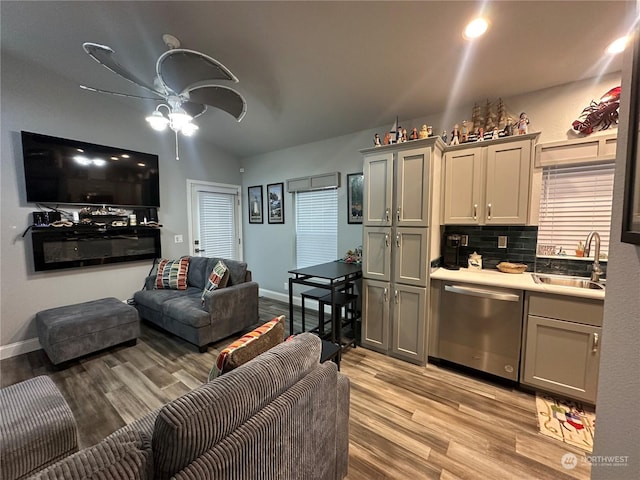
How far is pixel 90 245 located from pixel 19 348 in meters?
1.23

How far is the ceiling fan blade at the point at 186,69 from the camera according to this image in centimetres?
157

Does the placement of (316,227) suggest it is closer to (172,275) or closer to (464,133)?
(172,275)

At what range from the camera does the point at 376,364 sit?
8.45 ft

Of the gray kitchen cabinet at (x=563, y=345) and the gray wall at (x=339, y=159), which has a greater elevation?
the gray wall at (x=339, y=159)

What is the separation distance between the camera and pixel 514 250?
2.55 m

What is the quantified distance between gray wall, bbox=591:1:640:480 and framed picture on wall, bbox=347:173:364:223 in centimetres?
279

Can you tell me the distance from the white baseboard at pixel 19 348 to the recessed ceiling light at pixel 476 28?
196 inches

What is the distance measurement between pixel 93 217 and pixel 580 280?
5.16 m

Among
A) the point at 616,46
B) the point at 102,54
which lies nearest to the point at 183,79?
the point at 102,54

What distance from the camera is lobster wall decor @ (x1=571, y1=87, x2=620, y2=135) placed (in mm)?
2041

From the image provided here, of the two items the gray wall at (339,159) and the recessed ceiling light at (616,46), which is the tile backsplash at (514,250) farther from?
the recessed ceiling light at (616,46)

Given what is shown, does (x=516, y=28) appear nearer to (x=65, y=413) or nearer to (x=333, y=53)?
(x=333, y=53)

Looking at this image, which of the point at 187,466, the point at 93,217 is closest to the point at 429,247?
the point at 187,466

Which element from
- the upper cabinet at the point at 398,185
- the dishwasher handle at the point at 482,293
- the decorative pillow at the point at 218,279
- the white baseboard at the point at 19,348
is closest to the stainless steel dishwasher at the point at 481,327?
the dishwasher handle at the point at 482,293
